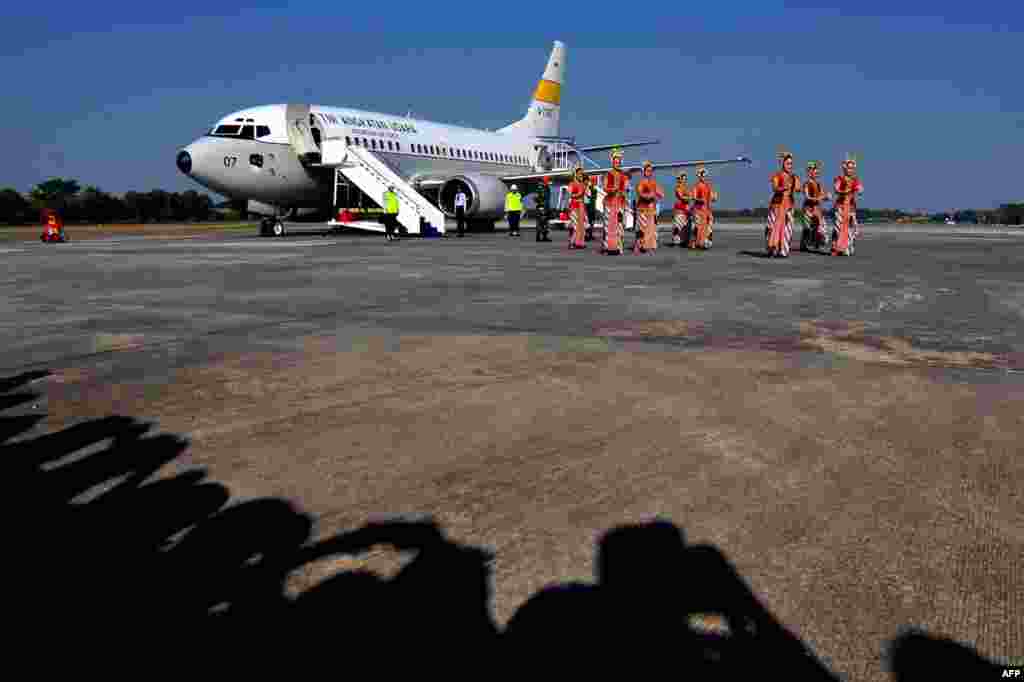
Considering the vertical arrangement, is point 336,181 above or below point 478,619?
above

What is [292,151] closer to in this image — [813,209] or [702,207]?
[702,207]

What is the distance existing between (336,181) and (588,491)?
21.9m

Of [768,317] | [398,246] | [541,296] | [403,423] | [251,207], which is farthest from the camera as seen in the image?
[251,207]

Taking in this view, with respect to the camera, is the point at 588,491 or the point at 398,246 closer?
the point at 588,491

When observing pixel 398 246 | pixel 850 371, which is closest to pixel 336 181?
pixel 398 246

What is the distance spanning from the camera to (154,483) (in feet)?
9.32

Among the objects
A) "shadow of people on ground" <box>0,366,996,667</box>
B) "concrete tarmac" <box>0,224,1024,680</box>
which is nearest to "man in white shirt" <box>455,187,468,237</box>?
"concrete tarmac" <box>0,224,1024,680</box>

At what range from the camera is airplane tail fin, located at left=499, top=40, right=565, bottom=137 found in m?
38.2

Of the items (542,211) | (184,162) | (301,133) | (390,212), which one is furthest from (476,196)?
(184,162)

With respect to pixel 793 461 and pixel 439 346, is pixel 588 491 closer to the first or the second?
pixel 793 461

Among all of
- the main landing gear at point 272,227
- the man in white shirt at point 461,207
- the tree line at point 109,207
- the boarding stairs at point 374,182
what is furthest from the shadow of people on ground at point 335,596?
the tree line at point 109,207

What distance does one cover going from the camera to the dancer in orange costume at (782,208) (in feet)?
49.6

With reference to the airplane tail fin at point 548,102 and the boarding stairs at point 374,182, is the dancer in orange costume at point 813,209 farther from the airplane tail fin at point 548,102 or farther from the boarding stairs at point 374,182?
the airplane tail fin at point 548,102

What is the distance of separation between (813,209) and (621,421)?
614 inches
